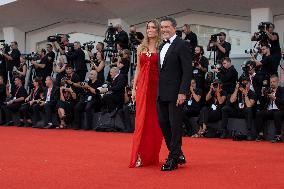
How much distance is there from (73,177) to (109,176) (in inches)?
12.9

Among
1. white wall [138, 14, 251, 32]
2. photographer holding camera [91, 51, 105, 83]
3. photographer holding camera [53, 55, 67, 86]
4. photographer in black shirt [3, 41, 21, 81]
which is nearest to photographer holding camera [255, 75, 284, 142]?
photographer holding camera [91, 51, 105, 83]

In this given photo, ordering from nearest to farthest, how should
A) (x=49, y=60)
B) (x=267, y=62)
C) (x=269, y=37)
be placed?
(x=267, y=62) → (x=269, y=37) → (x=49, y=60)

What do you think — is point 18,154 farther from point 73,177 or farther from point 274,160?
point 274,160

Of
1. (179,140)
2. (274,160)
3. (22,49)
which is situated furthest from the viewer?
(22,49)

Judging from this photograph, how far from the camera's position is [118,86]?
11164 mm

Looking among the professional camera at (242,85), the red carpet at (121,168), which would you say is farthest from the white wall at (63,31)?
the red carpet at (121,168)

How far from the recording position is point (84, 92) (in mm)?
12172

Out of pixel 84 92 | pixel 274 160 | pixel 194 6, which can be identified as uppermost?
Answer: pixel 194 6

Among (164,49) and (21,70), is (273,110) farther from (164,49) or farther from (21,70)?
(21,70)

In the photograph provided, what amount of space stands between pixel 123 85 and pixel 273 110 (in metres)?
3.27

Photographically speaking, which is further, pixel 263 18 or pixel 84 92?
pixel 263 18

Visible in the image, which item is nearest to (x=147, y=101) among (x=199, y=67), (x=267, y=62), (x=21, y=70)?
(x=267, y=62)

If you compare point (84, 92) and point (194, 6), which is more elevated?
point (194, 6)

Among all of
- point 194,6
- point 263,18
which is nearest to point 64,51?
point 194,6
